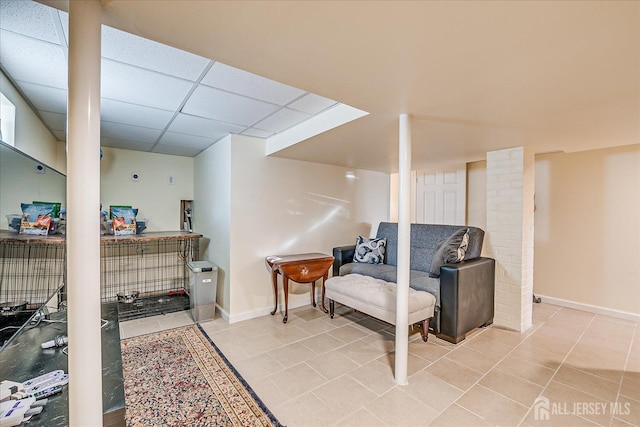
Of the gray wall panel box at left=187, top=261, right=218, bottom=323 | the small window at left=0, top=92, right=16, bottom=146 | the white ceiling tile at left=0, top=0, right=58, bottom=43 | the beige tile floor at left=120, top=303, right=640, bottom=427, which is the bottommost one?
the beige tile floor at left=120, top=303, right=640, bottom=427

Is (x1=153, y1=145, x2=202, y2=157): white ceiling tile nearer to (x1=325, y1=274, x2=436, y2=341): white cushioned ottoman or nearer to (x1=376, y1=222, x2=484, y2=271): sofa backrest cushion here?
(x1=325, y1=274, x2=436, y2=341): white cushioned ottoman

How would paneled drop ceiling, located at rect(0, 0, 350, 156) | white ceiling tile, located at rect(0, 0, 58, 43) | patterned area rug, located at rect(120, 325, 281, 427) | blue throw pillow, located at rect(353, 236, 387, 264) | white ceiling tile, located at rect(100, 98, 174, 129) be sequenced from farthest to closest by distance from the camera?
blue throw pillow, located at rect(353, 236, 387, 264), white ceiling tile, located at rect(100, 98, 174, 129), patterned area rug, located at rect(120, 325, 281, 427), paneled drop ceiling, located at rect(0, 0, 350, 156), white ceiling tile, located at rect(0, 0, 58, 43)

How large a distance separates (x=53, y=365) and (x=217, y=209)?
2.25 metres

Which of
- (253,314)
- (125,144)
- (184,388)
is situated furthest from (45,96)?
(253,314)

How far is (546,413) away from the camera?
1707 mm

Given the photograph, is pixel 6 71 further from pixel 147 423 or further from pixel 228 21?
pixel 147 423

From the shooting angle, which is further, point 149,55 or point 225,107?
point 225,107

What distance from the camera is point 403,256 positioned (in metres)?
2.04

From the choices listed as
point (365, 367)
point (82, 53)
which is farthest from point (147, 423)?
point (82, 53)

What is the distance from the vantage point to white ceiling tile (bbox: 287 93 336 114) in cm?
211

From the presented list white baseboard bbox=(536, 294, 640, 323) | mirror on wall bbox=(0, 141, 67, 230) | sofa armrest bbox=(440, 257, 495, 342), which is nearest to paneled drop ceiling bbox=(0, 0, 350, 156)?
A: mirror on wall bbox=(0, 141, 67, 230)

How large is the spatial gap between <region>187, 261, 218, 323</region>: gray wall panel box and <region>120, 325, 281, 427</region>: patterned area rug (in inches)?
19.0

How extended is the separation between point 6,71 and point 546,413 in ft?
12.8

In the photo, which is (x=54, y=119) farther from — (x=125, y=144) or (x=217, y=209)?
(x=217, y=209)
